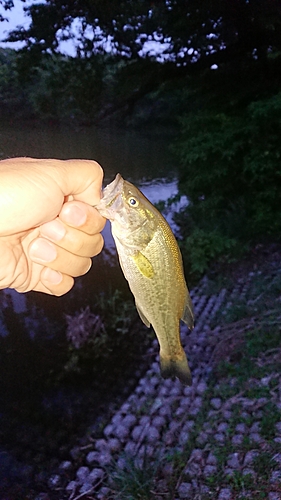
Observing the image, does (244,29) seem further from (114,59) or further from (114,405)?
(114,405)

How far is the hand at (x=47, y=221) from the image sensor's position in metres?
1.45

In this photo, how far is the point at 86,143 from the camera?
609 centimetres

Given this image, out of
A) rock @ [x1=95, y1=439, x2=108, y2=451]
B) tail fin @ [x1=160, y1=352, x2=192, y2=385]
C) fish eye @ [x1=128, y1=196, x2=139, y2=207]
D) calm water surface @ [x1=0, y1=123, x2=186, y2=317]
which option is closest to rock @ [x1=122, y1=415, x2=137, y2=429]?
rock @ [x1=95, y1=439, x2=108, y2=451]

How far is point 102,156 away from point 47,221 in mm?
5140

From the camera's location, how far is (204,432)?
3584 mm

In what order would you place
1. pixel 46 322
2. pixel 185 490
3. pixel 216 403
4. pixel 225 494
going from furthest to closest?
pixel 46 322, pixel 216 403, pixel 185 490, pixel 225 494

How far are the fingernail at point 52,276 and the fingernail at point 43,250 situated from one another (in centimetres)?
15

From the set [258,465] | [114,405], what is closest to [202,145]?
[114,405]

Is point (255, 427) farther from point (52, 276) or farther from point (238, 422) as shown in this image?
point (52, 276)

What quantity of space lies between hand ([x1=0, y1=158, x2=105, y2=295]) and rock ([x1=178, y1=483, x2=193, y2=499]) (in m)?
2.17

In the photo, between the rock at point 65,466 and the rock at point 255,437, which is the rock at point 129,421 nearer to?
the rock at point 65,466

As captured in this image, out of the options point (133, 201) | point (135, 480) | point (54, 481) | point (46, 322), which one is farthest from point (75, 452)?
point (133, 201)

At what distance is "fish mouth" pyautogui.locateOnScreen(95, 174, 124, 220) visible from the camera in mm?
1601

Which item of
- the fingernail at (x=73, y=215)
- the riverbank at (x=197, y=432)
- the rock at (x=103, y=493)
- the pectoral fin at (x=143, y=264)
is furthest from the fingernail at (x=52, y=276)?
the rock at (x=103, y=493)
